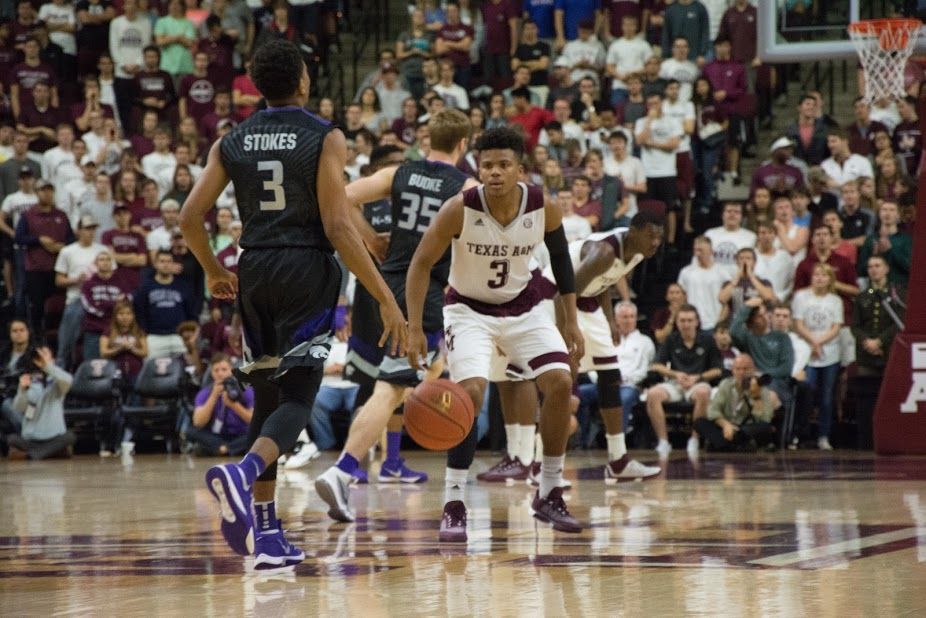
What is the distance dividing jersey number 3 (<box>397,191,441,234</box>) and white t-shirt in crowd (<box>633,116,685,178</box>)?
8.30m

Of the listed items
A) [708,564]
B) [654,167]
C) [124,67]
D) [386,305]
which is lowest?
[708,564]

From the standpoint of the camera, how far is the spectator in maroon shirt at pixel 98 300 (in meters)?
16.5

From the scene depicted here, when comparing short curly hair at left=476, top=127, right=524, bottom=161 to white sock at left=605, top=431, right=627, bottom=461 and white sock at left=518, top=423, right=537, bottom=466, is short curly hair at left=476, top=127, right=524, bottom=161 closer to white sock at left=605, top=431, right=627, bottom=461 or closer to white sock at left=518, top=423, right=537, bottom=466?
white sock at left=605, top=431, right=627, bottom=461

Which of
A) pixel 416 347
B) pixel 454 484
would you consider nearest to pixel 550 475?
pixel 454 484

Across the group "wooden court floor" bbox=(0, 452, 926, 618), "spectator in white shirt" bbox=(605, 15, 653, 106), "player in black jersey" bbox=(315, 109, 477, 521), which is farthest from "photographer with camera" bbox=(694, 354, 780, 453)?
"player in black jersey" bbox=(315, 109, 477, 521)

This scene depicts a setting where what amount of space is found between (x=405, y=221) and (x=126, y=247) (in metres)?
8.70

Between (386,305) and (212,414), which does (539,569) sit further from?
(212,414)

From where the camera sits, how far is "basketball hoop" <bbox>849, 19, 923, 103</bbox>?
1213cm

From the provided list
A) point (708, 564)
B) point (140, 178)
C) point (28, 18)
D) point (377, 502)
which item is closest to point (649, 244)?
point (377, 502)

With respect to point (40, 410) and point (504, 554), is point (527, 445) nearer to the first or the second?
point (504, 554)

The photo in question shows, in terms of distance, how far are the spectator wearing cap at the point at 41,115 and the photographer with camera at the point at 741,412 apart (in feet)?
32.1

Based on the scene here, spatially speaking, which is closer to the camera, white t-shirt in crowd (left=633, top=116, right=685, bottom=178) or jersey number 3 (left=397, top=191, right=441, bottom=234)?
jersey number 3 (left=397, top=191, right=441, bottom=234)

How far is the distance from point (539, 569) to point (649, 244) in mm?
4198

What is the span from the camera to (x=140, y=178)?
1791 centimetres
